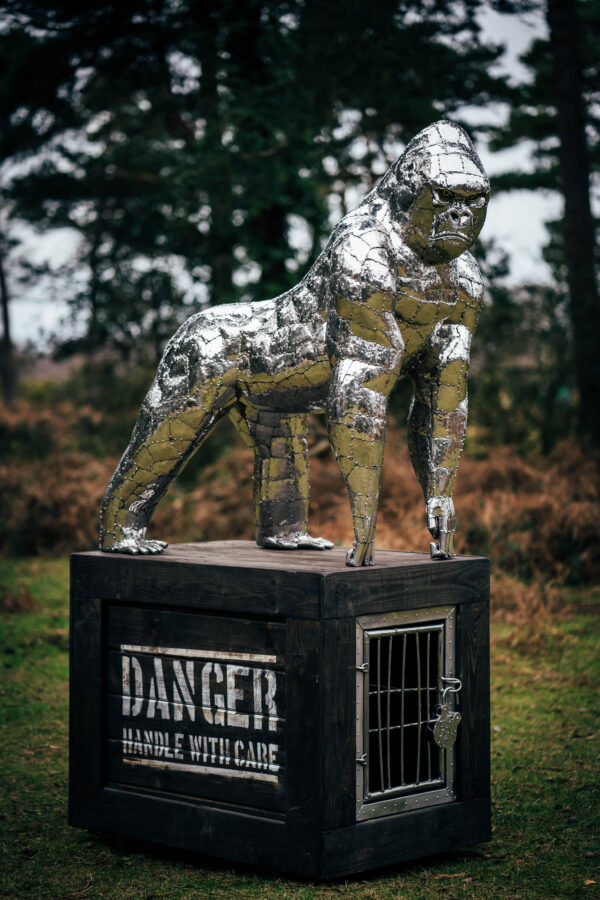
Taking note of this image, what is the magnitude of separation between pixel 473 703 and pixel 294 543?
1014 millimetres

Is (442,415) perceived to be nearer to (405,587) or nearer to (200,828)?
(405,587)

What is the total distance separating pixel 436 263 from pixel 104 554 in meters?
1.67

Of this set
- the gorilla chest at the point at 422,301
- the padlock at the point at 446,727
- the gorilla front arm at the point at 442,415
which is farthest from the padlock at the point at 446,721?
the gorilla chest at the point at 422,301

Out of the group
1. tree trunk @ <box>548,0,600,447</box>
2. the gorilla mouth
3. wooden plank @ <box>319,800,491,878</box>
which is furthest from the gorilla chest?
tree trunk @ <box>548,0,600,447</box>

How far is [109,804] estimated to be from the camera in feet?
12.6

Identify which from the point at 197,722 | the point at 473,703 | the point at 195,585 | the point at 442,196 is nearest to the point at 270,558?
the point at 195,585

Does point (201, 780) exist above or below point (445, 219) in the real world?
below

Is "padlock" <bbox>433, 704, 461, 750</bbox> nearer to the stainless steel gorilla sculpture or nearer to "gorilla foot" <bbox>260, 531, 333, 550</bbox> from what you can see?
the stainless steel gorilla sculpture

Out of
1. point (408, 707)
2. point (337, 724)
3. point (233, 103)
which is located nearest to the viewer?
point (337, 724)

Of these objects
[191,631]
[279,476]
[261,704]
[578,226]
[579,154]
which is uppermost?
[579,154]

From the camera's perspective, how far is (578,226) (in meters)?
11.8

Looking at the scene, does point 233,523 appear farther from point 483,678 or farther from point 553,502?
point 483,678

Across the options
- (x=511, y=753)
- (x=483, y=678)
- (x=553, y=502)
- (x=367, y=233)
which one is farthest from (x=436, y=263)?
(x=553, y=502)

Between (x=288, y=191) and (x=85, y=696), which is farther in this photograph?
(x=288, y=191)
